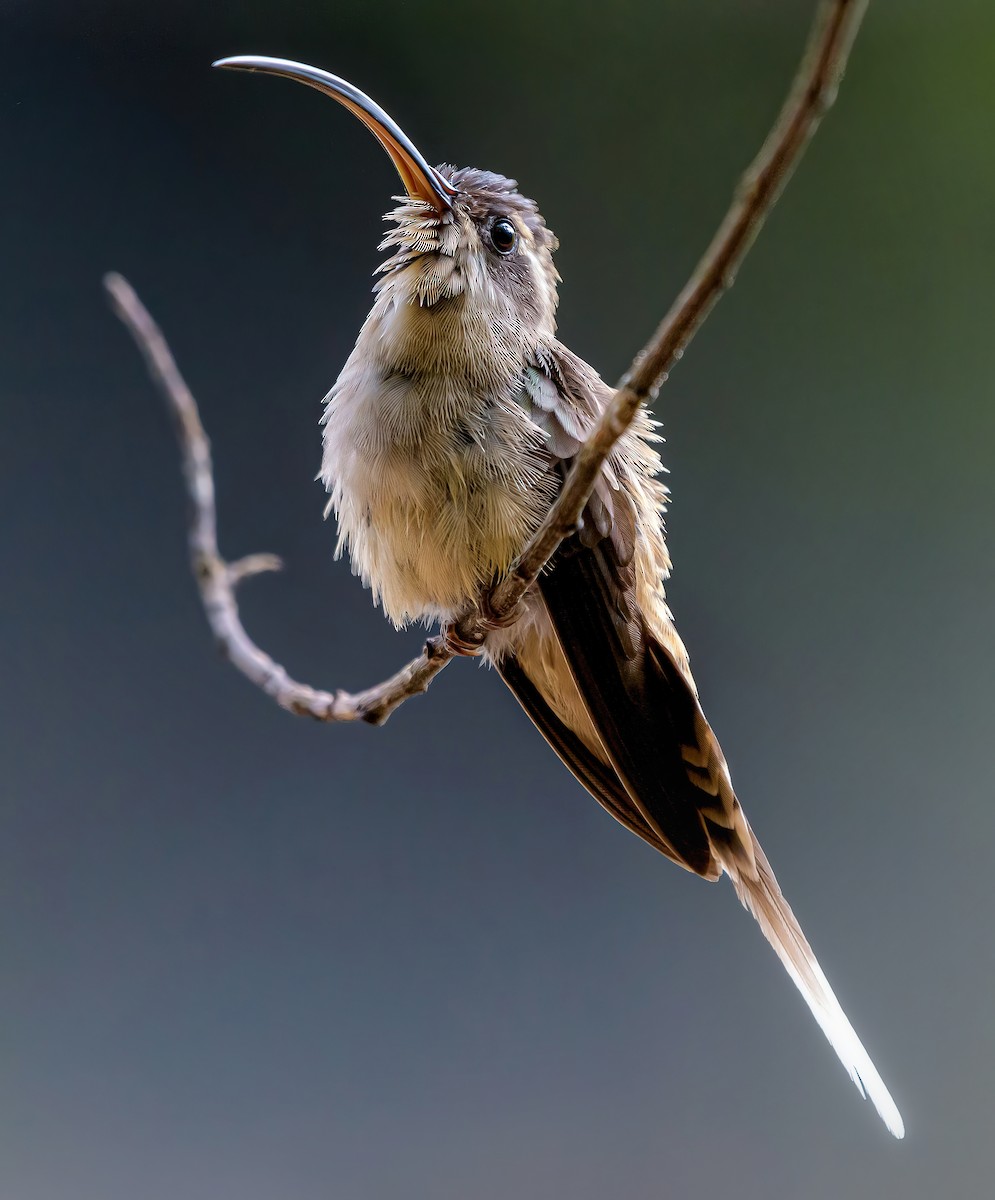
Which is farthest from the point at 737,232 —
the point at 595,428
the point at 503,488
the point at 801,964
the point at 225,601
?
the point at 801,964

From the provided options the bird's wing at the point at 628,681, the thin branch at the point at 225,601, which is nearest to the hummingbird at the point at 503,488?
the bird's wing at the point at 628,681

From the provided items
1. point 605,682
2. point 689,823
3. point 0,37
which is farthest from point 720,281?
point 0,37

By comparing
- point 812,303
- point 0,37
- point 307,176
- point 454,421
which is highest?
point 812,303

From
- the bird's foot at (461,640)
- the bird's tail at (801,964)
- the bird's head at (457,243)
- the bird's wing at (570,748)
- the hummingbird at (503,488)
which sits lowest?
the bird's tail at (801,964)

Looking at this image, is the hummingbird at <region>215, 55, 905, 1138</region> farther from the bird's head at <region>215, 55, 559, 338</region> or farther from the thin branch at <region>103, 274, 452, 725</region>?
the thin branch at <region>103, 274, 452, 725</region>

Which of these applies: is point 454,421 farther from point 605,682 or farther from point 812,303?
point 812,303

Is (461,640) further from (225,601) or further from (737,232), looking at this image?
(737,232)

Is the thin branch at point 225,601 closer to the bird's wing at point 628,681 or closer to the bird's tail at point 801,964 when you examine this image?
the bird's wing at point 628,681
